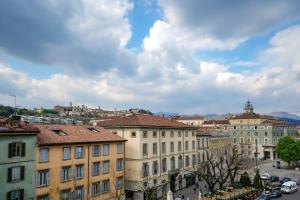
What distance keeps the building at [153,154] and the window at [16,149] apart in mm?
22386

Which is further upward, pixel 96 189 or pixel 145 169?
pixel 145 169

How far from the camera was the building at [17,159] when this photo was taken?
3881cm

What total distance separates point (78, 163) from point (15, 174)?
10048mm

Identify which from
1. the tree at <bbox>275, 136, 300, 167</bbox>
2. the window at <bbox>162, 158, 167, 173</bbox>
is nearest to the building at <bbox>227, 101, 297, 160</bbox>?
the tree at <bbox>275, 136, 300, 167</bbox>

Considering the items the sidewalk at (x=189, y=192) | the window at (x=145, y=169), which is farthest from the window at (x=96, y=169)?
the sidewalk at (x=189, y=192)

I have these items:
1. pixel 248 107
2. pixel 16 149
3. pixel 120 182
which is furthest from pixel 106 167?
pixel 248 107

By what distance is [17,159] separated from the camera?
40406mm

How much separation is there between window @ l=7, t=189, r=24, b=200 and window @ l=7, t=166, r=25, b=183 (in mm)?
1290

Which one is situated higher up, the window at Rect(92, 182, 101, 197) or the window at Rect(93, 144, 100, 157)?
the window at Rect(93, 144, 100, 157)

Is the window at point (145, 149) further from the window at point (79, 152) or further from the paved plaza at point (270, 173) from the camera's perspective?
the window at point (79, 152)

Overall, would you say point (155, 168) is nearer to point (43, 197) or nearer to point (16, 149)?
point (43, 197)

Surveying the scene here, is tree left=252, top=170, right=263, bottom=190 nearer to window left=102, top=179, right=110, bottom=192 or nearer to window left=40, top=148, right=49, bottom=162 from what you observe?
window left=102, top=179, right=110, bottom=192

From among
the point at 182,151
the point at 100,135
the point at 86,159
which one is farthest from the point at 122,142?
the point at 182,151

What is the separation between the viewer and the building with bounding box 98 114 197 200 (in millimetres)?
59625
